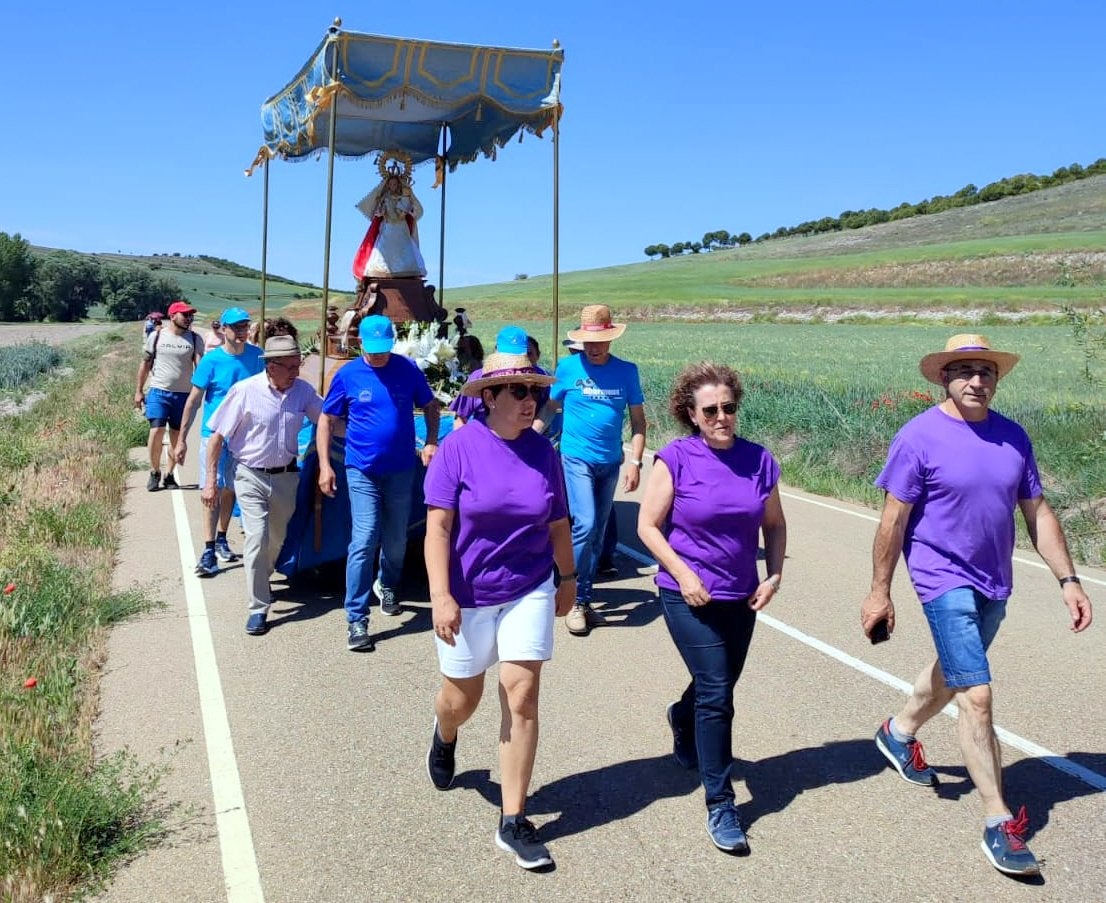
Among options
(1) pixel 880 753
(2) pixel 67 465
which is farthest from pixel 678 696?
(2) pixel 67 465

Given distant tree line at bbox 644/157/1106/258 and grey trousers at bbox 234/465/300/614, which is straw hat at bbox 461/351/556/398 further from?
distant tree line at bbox 644/157/1106/258

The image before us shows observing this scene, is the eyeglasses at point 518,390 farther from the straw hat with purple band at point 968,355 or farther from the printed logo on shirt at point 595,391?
the printed logo on shirt at point 595,391

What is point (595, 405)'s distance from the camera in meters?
6.62

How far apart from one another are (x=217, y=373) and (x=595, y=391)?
3.45 metres

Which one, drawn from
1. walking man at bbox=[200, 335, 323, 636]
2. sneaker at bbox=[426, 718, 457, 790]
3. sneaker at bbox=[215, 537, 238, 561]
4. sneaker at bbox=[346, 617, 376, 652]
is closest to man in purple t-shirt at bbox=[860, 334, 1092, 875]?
sneaker at bbox=[426, 718, 457, 790]

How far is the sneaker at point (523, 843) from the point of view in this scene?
3.61 m

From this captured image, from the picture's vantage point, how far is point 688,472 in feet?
13.0

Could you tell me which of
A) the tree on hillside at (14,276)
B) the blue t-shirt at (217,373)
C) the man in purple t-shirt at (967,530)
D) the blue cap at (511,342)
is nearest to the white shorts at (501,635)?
the man in purple t-shirt at (967,530)

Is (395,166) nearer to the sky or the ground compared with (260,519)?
nearer to the sky

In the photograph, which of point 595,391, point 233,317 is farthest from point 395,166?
point 595,391

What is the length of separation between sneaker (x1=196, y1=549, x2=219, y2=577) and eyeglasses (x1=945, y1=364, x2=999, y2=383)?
218 inches

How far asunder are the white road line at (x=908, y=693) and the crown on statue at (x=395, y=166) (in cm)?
547

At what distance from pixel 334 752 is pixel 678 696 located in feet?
5.84

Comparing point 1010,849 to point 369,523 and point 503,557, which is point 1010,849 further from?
point 369,523
